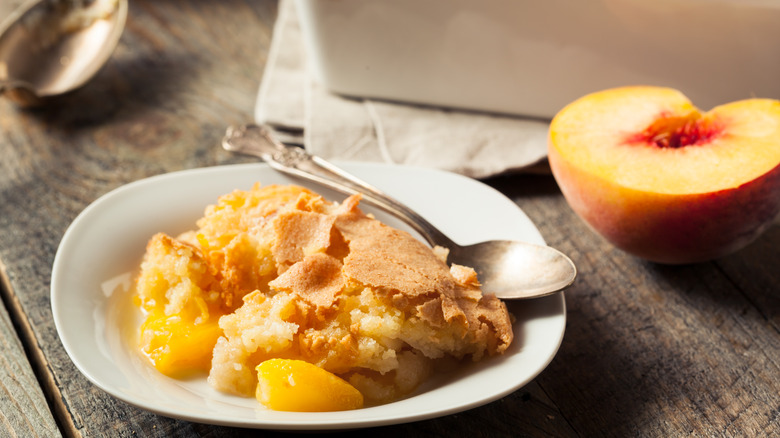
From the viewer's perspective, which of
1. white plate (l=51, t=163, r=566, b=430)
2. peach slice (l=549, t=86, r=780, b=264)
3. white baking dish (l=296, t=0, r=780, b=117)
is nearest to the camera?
white plate (l=51, t=163, r=566, b=430)

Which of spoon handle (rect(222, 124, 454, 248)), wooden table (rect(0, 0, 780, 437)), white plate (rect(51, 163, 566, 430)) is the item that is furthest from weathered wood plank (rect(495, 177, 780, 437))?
spoon handle (rect(222, 124, 454, 248))

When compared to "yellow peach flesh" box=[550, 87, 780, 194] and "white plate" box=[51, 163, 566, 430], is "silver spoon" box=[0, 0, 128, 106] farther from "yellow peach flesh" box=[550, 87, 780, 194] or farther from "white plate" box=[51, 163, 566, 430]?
"yellow peach flesh" box=[550, 87, 780, 194]

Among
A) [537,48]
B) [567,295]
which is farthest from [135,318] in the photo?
[537,48]

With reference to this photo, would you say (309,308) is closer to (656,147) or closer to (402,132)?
(656,147)

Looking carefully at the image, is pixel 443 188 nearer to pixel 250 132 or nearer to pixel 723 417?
pixel 250 132

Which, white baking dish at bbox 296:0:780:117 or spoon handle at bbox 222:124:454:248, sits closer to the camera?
spoon handle at bbox 222:124:454:248
